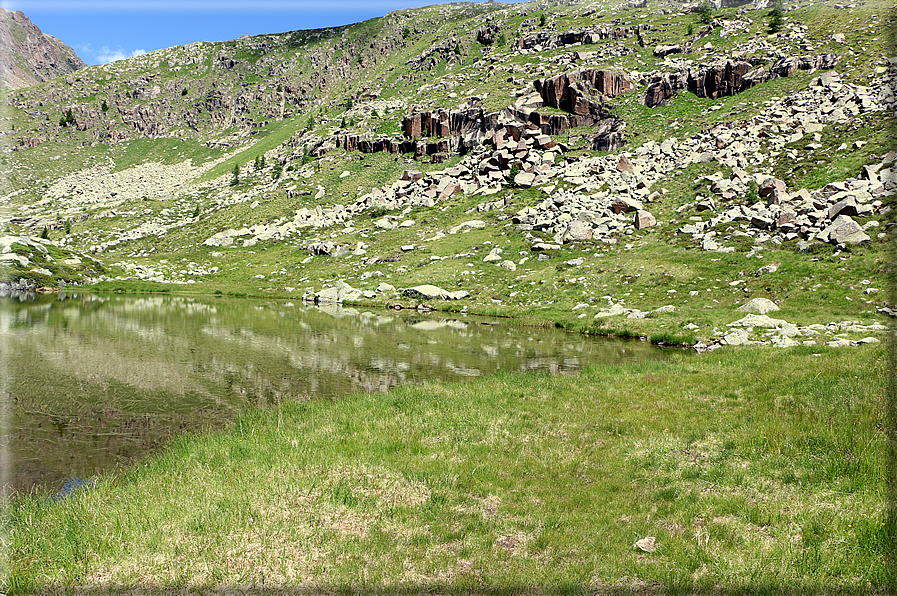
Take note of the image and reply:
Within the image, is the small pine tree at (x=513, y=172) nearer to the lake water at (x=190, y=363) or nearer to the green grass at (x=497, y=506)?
the lake water at (x=190, y=363)

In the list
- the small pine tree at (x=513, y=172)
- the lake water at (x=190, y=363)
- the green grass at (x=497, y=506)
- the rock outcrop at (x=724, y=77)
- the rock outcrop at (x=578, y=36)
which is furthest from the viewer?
the rock outcrop at (x=578, y=36)

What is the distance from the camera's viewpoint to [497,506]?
30.9ft

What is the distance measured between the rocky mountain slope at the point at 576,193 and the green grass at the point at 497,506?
847 cm

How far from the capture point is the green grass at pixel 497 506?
22.4ft

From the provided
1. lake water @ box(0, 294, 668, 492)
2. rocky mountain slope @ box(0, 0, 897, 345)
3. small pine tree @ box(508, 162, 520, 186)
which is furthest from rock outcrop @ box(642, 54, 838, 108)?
lake water @ box(0, 294, 668, 492)

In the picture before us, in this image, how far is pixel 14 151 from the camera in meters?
176

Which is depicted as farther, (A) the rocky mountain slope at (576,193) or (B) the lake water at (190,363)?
(A) the rocky mountain slope at (576,193)

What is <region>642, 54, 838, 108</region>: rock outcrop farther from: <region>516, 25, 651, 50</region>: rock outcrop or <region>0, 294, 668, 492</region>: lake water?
<region>0, 294, 668, 492</region>: lake water

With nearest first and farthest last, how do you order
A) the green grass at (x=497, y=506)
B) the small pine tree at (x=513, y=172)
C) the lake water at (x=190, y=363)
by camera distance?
the green grass at (x=497, y=506), the lake water at (x=190, y=363), the small pine tree at (x=513, y=172)

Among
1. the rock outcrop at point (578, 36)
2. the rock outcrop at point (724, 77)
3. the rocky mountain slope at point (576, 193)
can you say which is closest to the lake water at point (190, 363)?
the rocky mountain slope at point (576, 193)

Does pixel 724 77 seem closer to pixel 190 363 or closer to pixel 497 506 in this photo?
pixel 190 363

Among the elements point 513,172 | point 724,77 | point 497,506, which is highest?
point 724,77

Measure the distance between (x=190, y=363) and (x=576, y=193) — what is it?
220ft

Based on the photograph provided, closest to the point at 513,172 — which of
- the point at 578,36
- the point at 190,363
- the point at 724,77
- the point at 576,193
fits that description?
the point at 576,193
